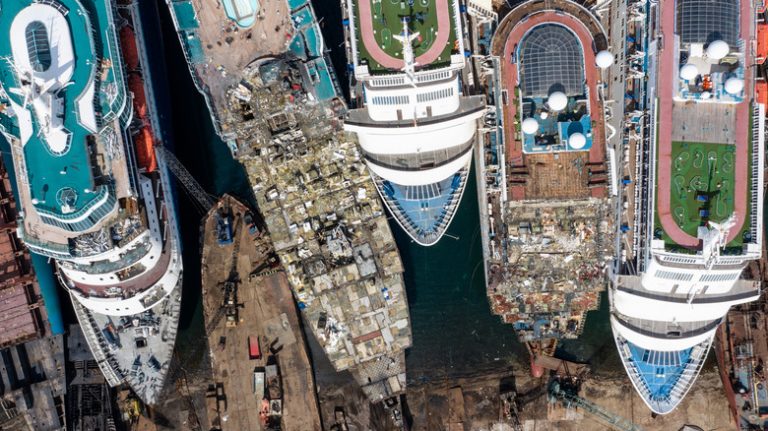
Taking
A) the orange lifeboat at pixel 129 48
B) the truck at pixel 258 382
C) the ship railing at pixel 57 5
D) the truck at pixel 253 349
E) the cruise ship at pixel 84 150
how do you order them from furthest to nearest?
the truck at pixel 253 349 → the truck at pixel 258 382 → the orange lifeboat at pixel 129 48 → the ship railing at pixel 57 5 → the cruise ship at pixel 84 150

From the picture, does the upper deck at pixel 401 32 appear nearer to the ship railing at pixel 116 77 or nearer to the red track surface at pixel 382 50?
the red track surface at pixel 382 50

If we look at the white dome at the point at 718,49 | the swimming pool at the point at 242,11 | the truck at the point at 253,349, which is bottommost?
the truck at the point at 253,349

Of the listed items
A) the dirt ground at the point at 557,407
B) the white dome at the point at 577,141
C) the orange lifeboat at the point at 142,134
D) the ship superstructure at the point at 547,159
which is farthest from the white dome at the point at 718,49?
the orange lifeboat at the point at 142,134

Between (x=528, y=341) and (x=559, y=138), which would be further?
(x=528, y=341)

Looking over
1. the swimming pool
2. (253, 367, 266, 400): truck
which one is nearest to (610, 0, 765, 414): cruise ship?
the swimming pool

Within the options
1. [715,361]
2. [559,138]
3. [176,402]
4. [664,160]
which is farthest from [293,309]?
[715,361]

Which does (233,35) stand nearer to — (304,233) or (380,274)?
(304,233)
